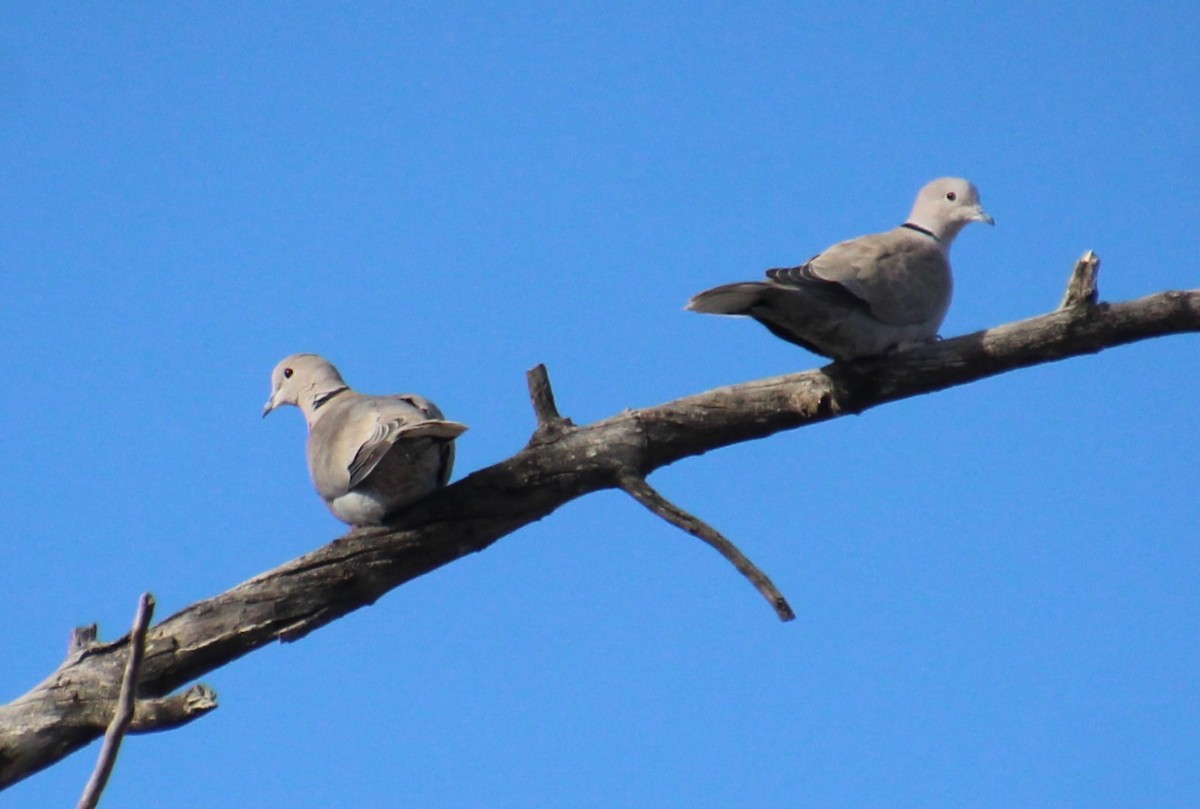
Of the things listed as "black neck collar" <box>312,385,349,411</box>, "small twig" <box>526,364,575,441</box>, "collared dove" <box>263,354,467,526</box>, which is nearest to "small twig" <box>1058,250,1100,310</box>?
"small twig" <box>526,364,575,441</box>

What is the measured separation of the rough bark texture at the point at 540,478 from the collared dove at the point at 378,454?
8cm

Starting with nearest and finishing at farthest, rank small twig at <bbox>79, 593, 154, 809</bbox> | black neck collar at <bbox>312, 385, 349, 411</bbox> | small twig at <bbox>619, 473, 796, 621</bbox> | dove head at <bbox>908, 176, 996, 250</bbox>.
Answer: small twig at <bbox>79, 593, 154, 809</bbox>
small twig at <bbox>619, 473, 796, 621</bbox>
black neck collar at <bbox>312, 385, 349, 411</bbox>
dove head at <bbox>908, 176, 996, 250</bbox>

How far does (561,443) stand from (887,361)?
104cm

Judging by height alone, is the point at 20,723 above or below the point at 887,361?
below

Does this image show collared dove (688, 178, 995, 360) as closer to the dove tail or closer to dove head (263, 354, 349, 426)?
the dove tail

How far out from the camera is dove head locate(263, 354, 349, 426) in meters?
4.99

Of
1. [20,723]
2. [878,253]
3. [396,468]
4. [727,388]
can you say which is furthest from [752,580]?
[20,723]

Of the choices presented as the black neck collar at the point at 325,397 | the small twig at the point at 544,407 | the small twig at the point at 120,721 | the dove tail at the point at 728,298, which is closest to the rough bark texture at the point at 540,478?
the small twig at the point at 544,407

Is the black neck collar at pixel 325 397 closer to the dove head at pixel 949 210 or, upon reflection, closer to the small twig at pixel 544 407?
the small twig at pixel 544 407

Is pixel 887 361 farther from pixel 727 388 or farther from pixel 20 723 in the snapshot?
pixel 20 723

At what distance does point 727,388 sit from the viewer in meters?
4.24

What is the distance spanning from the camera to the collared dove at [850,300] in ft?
13.7

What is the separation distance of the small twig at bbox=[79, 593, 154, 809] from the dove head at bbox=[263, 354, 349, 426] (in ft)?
7.45

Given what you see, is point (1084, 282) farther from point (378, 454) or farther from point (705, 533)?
point (378, 454)
